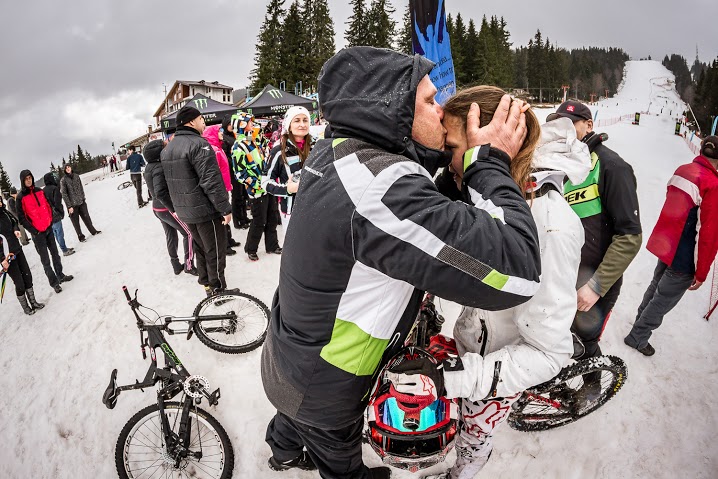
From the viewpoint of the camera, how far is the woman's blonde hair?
66.0 inches

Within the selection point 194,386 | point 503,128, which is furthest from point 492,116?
point 194,386

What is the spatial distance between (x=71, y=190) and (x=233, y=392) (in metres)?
8.65

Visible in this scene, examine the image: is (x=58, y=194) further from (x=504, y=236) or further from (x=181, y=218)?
(x=504, y=236)

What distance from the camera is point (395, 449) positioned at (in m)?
2.07

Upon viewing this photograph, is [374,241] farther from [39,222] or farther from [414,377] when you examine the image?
[39,222]

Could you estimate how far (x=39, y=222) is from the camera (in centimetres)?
689

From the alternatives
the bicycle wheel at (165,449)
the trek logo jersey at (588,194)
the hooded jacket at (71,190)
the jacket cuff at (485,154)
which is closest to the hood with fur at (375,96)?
the jacket cuff at (485,154)

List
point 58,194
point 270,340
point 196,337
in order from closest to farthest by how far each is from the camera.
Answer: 1. point 270,340
2. point 196,337
3. point 58,194

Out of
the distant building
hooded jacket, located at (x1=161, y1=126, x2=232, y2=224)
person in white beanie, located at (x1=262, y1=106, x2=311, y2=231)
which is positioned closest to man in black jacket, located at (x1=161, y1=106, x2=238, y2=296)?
hooded jacket, located at (x1=161, y1=126, x2=232, y2=224)

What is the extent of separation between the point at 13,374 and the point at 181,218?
10.2 ft

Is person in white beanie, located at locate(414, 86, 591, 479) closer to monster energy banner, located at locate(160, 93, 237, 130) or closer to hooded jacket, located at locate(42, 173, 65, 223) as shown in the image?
hooded jacket, located at locate(42, 173, 65, 223)

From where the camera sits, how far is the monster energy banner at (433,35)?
4578 mm

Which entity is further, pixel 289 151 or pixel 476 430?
pixel 289 151

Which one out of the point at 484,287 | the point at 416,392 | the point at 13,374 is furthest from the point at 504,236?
the point at 13,374
